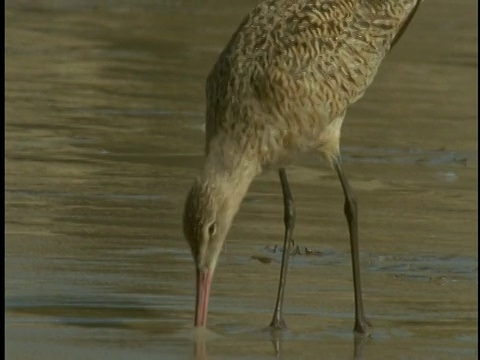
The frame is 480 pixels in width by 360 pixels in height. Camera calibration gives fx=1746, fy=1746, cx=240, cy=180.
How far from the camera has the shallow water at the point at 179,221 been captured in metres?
7.01

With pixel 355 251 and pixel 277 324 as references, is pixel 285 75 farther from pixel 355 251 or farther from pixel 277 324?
pixel 277 324

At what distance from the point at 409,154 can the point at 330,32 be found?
3.03 metres

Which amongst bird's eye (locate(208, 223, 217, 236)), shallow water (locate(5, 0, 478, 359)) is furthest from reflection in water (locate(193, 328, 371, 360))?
bird's eye (locate(208, 223, 217, 236))

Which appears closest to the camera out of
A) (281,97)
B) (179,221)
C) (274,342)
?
(274,342)

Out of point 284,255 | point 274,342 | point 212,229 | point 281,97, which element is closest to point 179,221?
Answer: point 284,255

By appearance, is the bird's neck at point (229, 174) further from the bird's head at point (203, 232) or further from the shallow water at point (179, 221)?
the shallow water at point (179, 221)

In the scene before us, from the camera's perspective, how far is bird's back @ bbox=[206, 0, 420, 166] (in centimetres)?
754

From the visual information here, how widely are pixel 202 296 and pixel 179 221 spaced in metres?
1.84

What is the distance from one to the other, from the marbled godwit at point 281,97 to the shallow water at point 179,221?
0.24 meters

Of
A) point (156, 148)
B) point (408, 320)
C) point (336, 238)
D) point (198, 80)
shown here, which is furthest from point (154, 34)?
point (408, 320)

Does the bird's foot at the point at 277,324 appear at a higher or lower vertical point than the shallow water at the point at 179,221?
higher

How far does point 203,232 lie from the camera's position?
701 cm

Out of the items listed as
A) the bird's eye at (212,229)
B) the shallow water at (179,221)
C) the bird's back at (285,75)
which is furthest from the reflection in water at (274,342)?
the bird's back at (285,75)

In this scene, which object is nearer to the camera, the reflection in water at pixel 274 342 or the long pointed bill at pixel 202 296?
the reflection in water at pixel 274 342
